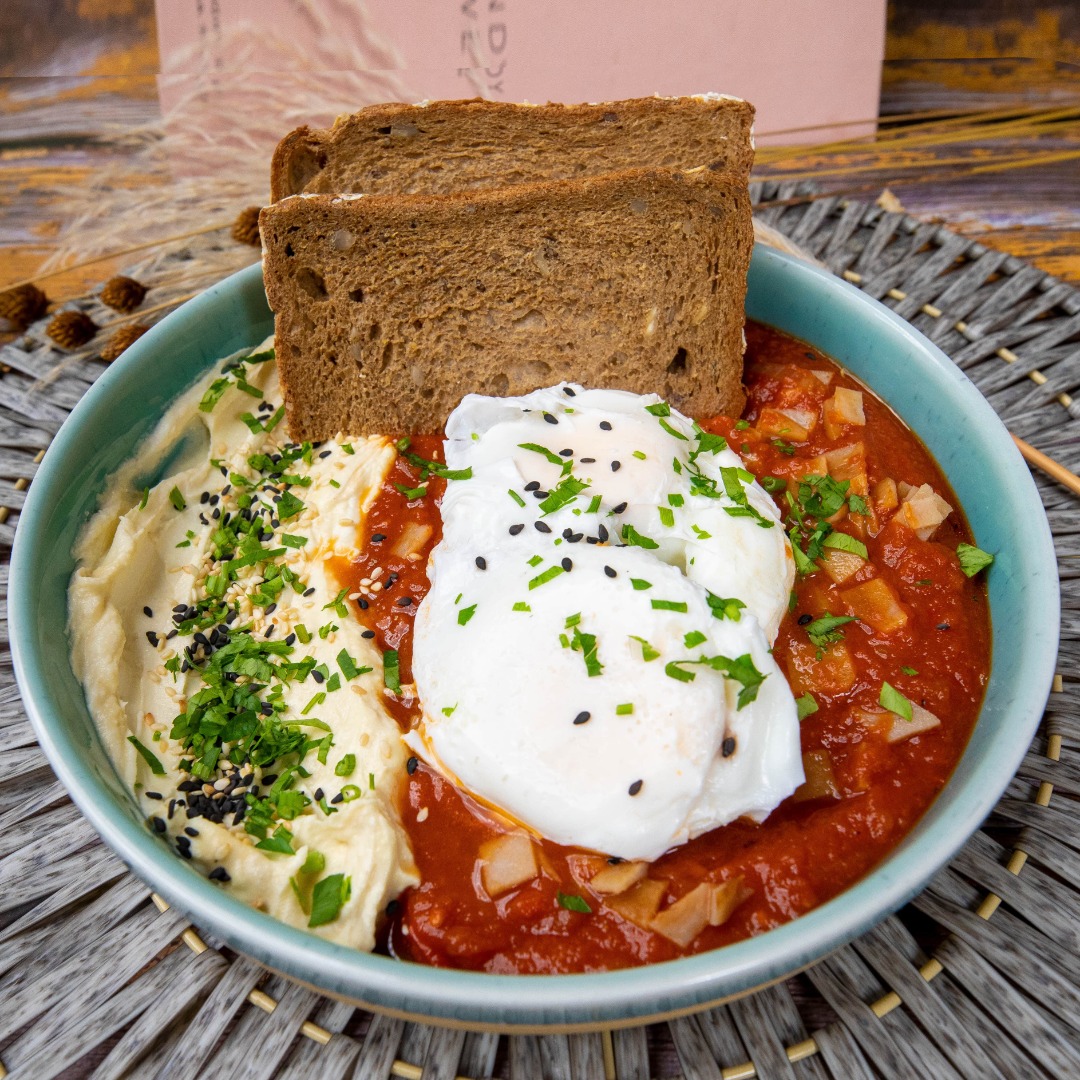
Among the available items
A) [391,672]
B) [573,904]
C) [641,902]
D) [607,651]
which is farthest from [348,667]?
[641,902]

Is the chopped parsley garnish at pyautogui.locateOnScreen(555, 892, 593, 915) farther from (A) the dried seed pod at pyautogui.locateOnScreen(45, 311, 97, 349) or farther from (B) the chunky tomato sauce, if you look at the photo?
(A) the dried seed pod at pyautogui.locateOnScreen(45, 311, 97, 349)

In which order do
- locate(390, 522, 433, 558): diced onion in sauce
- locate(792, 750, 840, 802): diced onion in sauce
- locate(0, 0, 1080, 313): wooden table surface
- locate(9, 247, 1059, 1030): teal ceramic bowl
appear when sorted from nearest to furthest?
locate(9, 247, 1059, 1030): teal ceramic bowl
locate(792, 750, 840, 802): diced onion in sauce
locate(390, 522, 433, 558): diced onion in sauce
locate(0, 0, 1080, 313): wooden table surface

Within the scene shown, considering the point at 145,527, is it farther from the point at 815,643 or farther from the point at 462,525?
the point at 815,643

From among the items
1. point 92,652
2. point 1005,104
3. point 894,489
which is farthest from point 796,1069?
point 1005,104

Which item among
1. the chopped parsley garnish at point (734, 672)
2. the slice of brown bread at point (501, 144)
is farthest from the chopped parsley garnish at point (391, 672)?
the slice of brown bread at point (501, 144)

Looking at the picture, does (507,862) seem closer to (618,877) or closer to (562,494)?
(618,877)

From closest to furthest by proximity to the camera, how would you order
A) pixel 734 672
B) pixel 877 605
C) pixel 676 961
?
pixel 676 961, pixel 734 672, pixel 877 605

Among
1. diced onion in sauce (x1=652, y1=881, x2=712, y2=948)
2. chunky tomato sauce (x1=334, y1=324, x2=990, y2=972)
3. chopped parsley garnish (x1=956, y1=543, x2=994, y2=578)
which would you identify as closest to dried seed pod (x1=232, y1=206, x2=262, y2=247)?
chunky tomato sauce (x1=334, y1=324, x2=990, y2=972)
